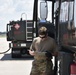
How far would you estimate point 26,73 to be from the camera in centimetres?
1585

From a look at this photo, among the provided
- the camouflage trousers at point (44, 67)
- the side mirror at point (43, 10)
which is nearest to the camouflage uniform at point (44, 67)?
the camouflage trousers at point (44, 67)

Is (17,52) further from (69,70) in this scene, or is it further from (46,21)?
(69,70)

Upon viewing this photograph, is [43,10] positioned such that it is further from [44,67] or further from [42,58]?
[44,67]

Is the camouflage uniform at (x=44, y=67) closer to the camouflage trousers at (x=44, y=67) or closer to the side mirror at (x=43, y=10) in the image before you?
the camouflage trousers at (x=44, y=67)

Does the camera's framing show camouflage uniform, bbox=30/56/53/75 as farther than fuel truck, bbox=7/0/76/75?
Yes

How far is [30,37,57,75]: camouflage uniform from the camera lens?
8.84 metres

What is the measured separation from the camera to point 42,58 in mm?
8820

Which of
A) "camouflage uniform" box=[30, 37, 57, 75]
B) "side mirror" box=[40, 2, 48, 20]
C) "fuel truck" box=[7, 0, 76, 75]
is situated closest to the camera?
"fuel truck" box=[7, 0, 76, 75]

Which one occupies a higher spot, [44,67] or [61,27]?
[61,27]

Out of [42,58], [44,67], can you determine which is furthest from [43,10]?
[44,67]

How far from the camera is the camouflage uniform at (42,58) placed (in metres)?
8.84

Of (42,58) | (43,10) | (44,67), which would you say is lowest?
(44,67)

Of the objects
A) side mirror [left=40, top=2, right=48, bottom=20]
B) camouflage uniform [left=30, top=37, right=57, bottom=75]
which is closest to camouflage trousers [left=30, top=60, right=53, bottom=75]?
camouflage uniform [left=30, top=37, right=57, bottom=75]

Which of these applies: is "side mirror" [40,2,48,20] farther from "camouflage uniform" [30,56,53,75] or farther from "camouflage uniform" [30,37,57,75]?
"camouflage uniform" [30,56,53,75]
